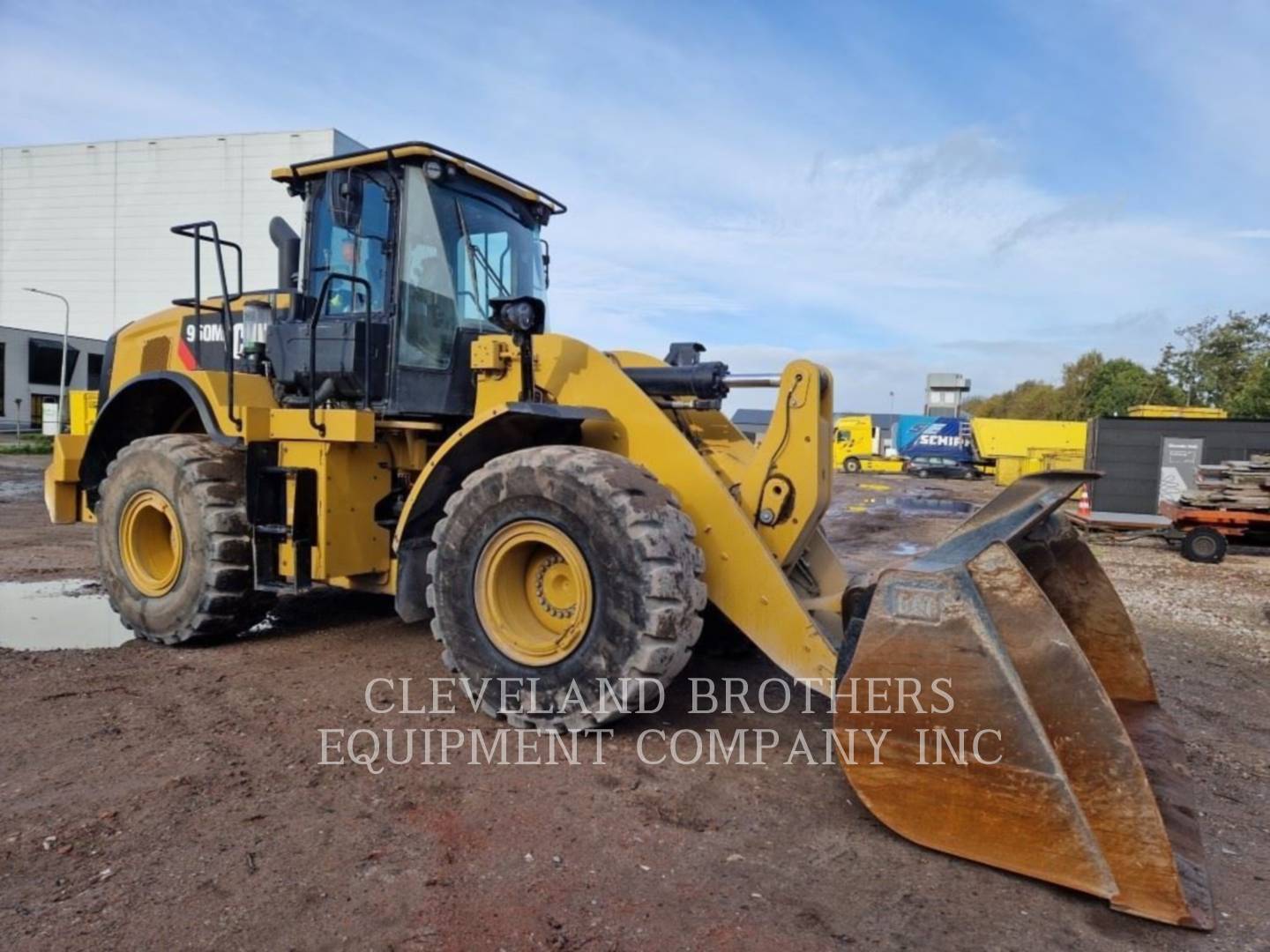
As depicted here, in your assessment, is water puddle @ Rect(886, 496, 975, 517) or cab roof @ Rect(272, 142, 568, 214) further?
water puddle @ Rect(886, 496, 975, 517)

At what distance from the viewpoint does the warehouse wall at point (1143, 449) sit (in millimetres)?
15062

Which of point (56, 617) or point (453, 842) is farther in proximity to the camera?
point (56, 617)

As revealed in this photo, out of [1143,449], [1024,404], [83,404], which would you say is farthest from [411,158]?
[1024,404]

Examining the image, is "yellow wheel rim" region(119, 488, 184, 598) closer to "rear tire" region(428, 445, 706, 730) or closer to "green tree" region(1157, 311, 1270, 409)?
"rear tire" region(428, 445, 706, 730)

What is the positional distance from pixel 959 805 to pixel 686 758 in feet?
4.19

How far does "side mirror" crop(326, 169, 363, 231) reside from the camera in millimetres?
4895

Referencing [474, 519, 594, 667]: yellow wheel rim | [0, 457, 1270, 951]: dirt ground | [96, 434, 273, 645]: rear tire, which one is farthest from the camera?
[96, 434, 273, 645]: rear tire

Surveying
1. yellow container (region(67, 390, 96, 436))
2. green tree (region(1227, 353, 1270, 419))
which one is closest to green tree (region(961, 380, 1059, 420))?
green tree (region(1227, 353, 1270, 419))

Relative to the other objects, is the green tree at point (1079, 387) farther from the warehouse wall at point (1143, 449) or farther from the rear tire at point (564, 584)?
the rear tire at point (564, 584)

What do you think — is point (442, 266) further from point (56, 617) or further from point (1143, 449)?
point (1143, 449)

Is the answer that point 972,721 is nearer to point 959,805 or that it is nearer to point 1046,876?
point 959,805

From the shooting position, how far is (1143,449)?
607 inches

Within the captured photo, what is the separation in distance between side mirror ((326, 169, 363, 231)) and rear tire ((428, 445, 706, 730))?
1.86m

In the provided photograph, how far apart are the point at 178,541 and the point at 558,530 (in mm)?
2981
